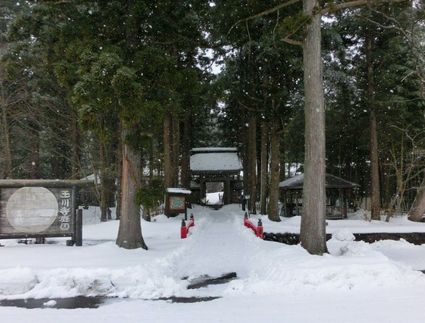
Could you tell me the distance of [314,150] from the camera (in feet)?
30.3

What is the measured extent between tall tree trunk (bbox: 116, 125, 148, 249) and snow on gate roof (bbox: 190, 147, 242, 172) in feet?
65.5


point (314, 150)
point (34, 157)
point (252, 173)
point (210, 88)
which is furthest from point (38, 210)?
point (252, 173)

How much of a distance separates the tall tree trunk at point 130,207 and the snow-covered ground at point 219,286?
412 millimetres

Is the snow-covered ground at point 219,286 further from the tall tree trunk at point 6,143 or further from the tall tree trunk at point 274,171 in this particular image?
the tall tree trunk at point 6,143

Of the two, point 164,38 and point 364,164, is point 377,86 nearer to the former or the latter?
point 364,164

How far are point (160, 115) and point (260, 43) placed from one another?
32.0 feet

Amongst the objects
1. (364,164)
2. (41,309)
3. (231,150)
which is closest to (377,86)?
(364,164)

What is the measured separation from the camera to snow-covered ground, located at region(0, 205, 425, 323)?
5457mm

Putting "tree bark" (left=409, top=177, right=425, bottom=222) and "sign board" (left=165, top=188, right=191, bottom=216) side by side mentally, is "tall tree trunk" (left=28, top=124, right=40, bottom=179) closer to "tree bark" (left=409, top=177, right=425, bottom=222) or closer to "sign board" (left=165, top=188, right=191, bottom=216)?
"sign board" (left=165, top=188, right=191, bottom=216)

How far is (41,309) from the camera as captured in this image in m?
5.90

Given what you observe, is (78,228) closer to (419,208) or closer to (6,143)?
(6,143)

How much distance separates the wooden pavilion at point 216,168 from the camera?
3058cm

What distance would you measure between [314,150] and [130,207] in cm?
480

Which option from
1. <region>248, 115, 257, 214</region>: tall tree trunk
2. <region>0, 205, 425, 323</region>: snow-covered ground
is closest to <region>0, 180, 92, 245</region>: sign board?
<region>0, 205, 425, 323</region>: snow-covered ground
